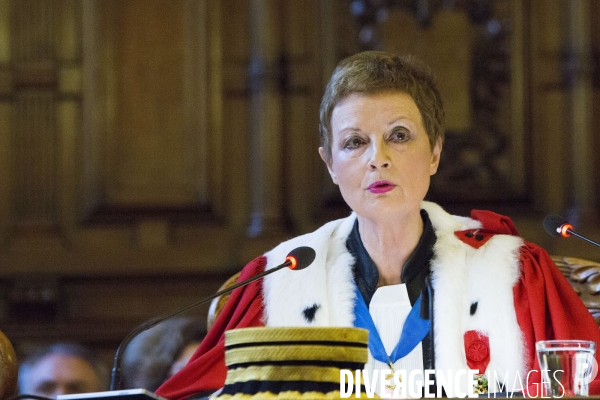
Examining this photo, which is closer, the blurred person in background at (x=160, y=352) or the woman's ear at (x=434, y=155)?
the woman's ear at (x=434, y=155)

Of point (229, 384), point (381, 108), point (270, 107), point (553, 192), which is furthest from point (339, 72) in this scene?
point (553, 192)

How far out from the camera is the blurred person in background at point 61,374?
11.7 feet

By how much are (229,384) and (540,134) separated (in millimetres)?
3235

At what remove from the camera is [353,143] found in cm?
301

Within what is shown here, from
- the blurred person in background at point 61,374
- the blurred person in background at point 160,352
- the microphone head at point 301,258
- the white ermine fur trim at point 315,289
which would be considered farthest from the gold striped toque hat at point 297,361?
the blurred person in background at point 160,352

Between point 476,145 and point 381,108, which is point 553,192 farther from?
point 381,108

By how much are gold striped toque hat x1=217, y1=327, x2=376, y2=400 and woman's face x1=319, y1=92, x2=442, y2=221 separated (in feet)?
3.60

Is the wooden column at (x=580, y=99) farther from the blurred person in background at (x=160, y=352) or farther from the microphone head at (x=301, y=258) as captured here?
the microphone head at (x=301, y=258)

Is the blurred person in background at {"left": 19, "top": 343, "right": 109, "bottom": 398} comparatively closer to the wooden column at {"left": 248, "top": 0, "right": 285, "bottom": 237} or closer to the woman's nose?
the wooden column at {"left": 248, "top": 0, "right": 285, "bottom": 237}

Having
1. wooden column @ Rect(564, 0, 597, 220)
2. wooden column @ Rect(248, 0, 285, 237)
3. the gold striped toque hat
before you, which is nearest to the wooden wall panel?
wooden column @ Rect(248, 0, 285, 237)

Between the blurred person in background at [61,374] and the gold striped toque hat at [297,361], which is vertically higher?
the blurred person in background at [61,374]

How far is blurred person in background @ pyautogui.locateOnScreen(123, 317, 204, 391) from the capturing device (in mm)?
3879

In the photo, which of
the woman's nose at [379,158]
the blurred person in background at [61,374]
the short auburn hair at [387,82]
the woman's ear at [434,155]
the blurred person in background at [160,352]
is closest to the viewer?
the woman's nose at [379,158]

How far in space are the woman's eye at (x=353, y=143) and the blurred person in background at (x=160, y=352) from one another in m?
1.26
